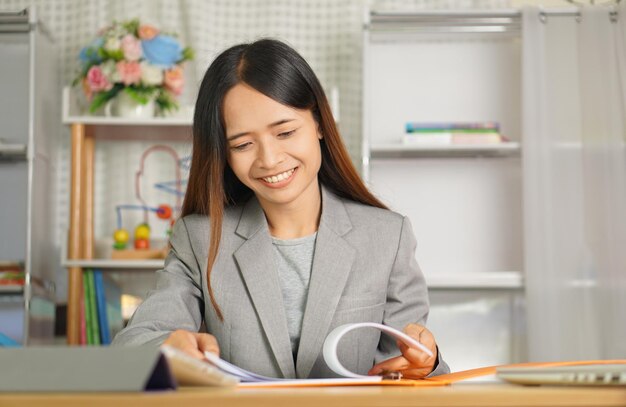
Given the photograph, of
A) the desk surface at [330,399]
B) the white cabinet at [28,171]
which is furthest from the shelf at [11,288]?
the desk surface at [330,399]

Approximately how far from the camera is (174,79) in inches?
124

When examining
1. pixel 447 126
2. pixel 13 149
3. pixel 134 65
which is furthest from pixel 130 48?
pixel 447 126

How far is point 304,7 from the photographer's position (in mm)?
3486

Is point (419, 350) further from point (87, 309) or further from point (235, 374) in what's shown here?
point (87, 309)

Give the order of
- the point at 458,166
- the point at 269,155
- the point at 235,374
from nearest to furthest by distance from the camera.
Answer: the point at 235,374
the point at 269,155
the point at 458,166

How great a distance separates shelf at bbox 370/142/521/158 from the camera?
3.16 m

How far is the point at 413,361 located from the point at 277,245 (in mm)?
491

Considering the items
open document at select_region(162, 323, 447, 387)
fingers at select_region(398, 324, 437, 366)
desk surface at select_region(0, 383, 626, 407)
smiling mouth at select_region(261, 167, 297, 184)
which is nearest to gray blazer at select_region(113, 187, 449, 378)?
smiling mouth at select_region(261, 167, 297, 184)

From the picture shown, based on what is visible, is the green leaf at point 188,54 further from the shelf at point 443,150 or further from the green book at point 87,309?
the green book at point 87,309

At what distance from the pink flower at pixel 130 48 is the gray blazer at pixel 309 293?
161 centimetres

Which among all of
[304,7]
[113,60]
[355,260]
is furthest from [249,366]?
[304,7]

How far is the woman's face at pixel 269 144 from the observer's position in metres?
1.46

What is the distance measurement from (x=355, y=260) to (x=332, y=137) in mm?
223

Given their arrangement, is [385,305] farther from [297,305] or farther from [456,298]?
[456,298]
